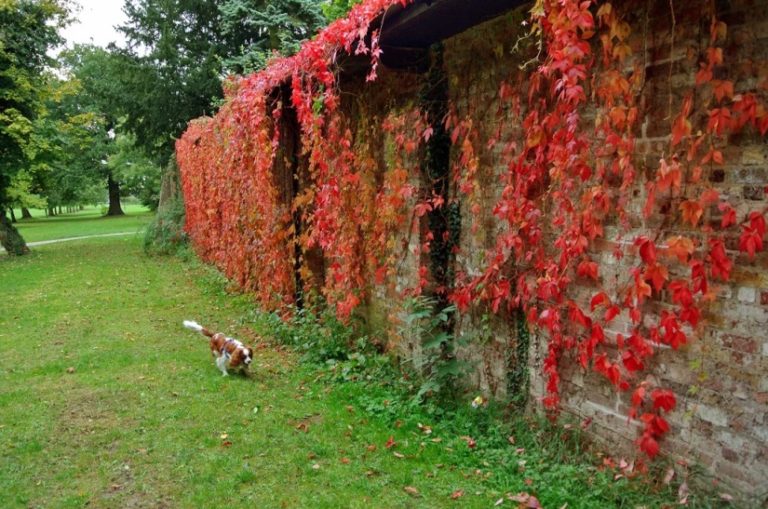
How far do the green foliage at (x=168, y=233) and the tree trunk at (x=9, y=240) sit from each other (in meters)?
4.10

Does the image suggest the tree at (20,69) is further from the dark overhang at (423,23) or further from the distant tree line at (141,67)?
the dark overhang at (423,23)

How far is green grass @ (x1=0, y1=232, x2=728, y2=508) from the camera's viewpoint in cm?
344

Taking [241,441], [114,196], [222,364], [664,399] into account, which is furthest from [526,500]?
[114,196]

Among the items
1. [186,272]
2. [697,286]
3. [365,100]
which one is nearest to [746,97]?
[697,286]

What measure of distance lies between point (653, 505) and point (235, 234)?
8255 millimetres

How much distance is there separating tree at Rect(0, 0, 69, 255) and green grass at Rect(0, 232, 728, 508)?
1062 centimetres

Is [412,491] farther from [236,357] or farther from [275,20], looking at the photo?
[275,20]

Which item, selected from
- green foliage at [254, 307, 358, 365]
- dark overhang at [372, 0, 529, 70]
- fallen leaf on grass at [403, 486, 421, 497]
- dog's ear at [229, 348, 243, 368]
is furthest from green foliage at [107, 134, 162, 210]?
fallen leaf on grass at [403, 486, 421, 497]

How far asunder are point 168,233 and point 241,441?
42.7ft

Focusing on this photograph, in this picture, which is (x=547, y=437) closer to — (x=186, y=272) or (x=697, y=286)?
(x=697, y=286)

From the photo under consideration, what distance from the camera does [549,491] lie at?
3244 millimetres

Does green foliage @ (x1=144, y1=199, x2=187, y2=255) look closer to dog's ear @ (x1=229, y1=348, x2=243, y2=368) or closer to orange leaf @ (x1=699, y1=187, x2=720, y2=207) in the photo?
dog's ear @ (x1=229, y1=348, x2=243, y2=368)

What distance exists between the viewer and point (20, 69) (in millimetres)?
15250

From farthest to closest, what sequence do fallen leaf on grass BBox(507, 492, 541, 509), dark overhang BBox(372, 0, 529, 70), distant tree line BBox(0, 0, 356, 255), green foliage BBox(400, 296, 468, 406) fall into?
distant tree line BBox(0, 0, 356, 255)
green foliage BBox(400, 296, 468, 406)
dark overhang BBox(372, 0, 529, 70)
fallen leaf on grass BBox(507, 492, 541, 509)
